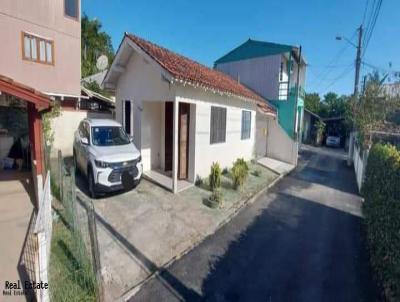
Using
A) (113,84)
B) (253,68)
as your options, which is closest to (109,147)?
(113,84)

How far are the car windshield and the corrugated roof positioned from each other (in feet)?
40.1

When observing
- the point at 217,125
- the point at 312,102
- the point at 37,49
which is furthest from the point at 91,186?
the point at 312,102

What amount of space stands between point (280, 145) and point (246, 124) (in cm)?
357

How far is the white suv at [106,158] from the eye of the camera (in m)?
6.80

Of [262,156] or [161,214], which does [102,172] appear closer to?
[161,214]

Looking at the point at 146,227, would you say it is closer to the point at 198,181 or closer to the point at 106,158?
the point at 106,158

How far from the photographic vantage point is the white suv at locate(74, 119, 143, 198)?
6.80 meters

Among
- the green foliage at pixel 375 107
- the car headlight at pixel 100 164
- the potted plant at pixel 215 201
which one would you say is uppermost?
the green foliage at pixel 375 107

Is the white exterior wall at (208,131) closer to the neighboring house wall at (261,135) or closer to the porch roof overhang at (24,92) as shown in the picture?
the neighboring house wall at (261,135)

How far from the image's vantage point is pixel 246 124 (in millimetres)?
13500

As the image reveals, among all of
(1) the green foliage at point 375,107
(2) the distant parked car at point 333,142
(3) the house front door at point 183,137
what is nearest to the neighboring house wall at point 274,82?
(1) the green foliage at point 375,107

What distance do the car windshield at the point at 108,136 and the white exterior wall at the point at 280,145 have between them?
10537mm

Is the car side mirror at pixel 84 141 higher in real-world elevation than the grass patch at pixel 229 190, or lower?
higher

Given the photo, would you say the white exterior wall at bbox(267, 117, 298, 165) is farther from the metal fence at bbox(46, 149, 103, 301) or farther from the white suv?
the metal fence at bbox(46, 149, 103, 301)
